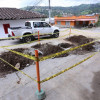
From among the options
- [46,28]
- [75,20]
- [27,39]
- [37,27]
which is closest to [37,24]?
[37,27]

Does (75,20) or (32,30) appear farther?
(75,20)

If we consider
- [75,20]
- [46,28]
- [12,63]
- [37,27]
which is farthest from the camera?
[75,20]

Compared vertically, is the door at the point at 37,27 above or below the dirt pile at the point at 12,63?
above

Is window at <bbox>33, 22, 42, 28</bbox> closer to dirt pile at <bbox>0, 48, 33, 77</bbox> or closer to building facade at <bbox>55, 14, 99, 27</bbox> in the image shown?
dirt pile at <bbox>0, 48, 33, 77</bbox>

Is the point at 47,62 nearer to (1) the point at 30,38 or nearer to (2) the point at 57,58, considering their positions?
(2) the point at 57,58

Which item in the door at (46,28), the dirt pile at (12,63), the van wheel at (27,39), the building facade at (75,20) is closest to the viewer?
the dirt pile at (12,63)

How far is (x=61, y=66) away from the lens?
4.69m

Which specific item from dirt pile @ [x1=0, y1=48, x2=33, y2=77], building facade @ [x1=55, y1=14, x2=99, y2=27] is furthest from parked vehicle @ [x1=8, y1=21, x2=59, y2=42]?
building facade @ [x1=55, y1=14, x2=99, y2=27]

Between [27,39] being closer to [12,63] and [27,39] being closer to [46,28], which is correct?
[46,28]

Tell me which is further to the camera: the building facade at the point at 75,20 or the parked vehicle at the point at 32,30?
the building facade at the point at 75,20

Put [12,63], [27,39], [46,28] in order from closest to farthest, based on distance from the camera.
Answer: [12,63]
[27,39]
[46,28]

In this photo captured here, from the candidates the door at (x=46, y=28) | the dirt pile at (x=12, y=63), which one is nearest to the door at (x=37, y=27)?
the door at (x=46, y=28)

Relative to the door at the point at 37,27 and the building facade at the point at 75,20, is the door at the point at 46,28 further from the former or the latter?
the building facade at the point at 75,20

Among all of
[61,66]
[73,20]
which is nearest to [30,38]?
[61,66]
